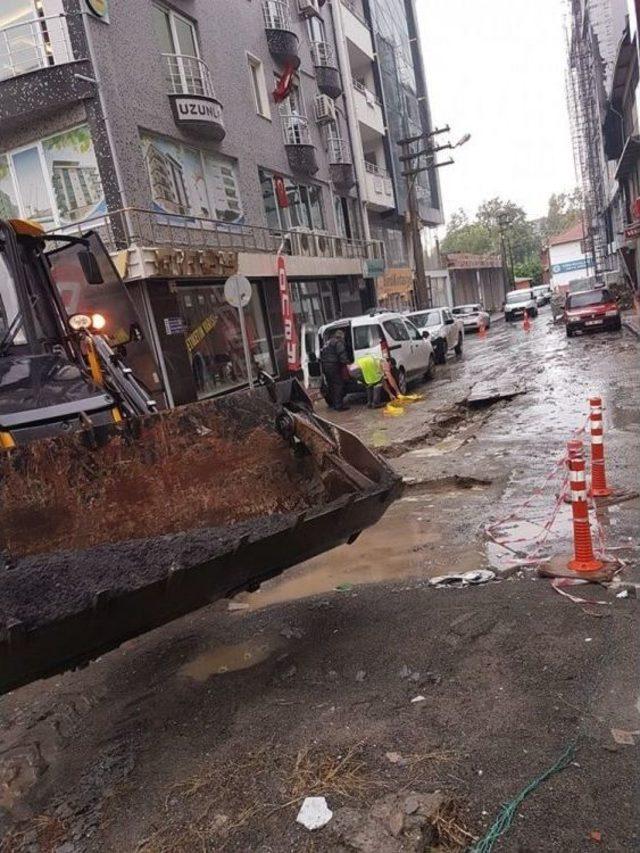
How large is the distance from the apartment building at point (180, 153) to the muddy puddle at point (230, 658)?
4.01 m

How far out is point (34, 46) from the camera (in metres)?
14.5

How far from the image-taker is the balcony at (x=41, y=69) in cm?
1434

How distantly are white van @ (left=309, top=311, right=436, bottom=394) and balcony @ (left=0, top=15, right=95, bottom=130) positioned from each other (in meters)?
7.75

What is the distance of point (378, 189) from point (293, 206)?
8949mm

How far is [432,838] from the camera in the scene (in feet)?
8.18

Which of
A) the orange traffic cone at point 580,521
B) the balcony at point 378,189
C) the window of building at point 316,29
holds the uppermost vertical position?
the window of building at point 316,29

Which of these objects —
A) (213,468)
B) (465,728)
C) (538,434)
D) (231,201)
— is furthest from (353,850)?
(231,201)

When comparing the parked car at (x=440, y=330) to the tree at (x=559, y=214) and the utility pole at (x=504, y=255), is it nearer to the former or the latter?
the utility pole at (x=504, y=255)

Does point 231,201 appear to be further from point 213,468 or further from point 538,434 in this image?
point 213,468

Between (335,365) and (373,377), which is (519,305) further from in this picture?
(373,377)

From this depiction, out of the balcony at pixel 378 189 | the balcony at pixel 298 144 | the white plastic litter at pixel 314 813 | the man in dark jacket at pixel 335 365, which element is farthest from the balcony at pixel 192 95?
the white plastic litter at pixel 314 813

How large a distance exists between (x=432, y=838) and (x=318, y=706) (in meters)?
1.11

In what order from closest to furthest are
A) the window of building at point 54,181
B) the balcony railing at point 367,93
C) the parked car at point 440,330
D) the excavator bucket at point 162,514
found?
the excavator bucket at point 162,514, the window of building at point 54,181, the parked car at point 440,330, the balcony railing at point 367,93

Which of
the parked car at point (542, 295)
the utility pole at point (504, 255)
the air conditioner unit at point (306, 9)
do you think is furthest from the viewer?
the utility pole at point (504, 255)
